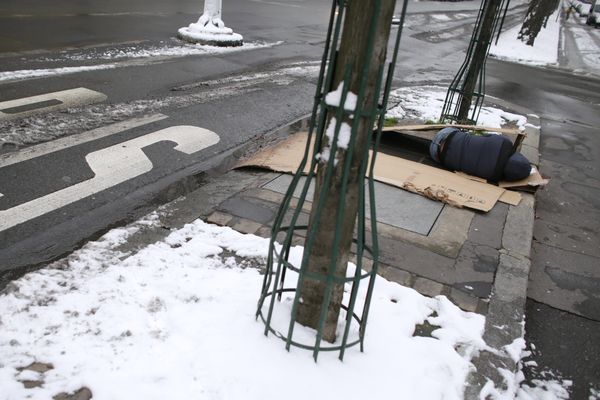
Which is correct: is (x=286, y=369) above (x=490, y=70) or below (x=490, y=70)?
below

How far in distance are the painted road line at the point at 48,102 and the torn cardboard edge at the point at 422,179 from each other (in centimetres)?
263

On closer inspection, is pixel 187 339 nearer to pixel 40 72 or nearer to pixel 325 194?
pixel 325 194

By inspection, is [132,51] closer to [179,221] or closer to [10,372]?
[179,221]

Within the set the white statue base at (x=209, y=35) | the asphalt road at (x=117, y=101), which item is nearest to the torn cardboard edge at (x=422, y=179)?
the asphalt road at (x=117, y=101)

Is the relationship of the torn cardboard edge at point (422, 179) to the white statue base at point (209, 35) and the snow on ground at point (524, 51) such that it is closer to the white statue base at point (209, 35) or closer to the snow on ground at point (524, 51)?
the white statue base at point (209, 35)

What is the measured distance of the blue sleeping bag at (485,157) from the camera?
5.46 metres

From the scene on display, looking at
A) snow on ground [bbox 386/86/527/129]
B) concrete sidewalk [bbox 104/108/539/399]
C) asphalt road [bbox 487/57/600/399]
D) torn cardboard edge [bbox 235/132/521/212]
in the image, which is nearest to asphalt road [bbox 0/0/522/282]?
concrete sidewalk [bbox 104/108/539/399]

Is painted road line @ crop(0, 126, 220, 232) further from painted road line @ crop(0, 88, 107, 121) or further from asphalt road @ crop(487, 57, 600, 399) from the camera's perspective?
asphalt road @ crop(487, 57, 600, 399)

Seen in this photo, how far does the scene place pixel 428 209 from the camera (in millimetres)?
4719

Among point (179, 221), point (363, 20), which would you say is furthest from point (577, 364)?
point (179, 221)

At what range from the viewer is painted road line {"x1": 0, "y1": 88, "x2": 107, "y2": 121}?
5918 mm

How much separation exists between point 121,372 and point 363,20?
1.92m

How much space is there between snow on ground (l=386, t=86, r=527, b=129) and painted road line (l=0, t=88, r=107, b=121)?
14.5ft

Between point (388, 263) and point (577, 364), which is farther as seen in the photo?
point (388, 263)
